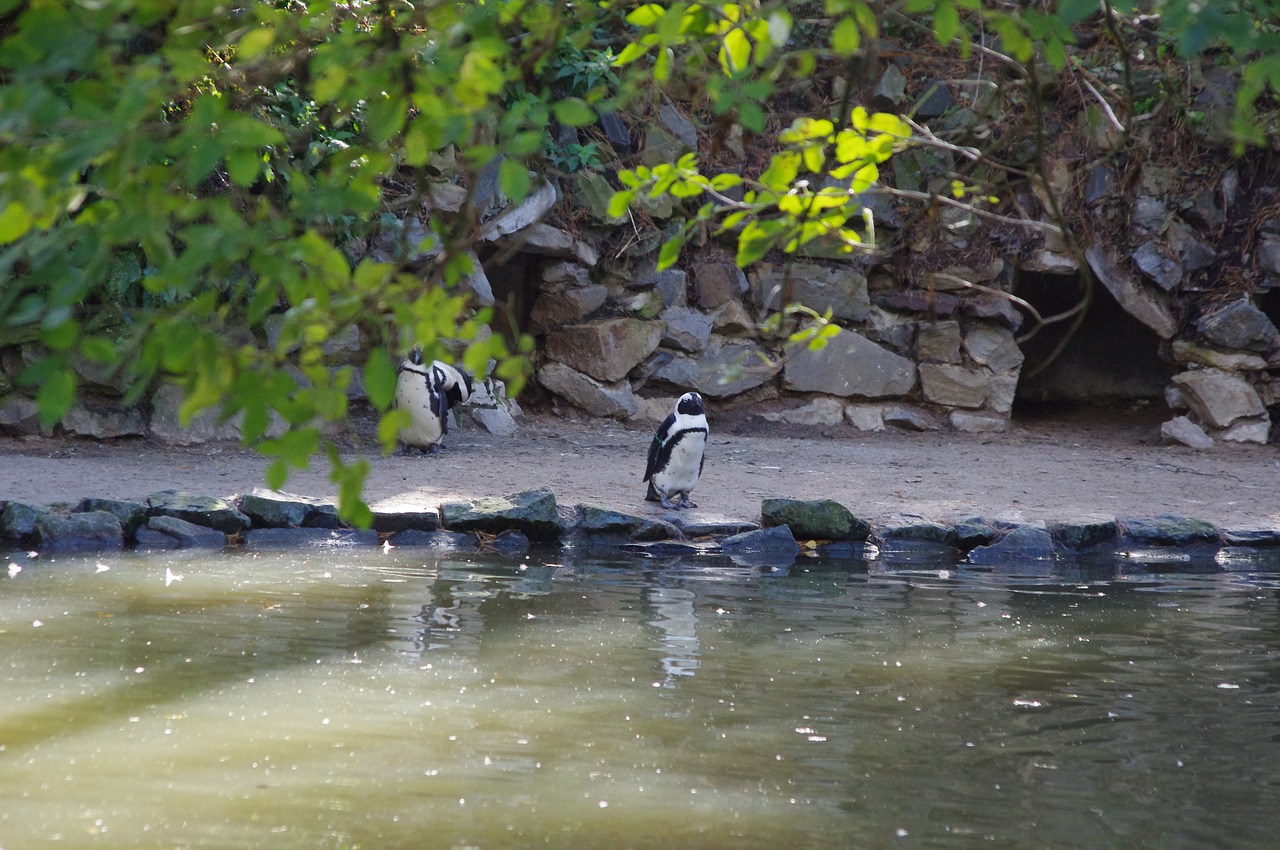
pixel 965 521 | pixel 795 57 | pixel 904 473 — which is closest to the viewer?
pixel 795 57

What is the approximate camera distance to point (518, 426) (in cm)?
1126

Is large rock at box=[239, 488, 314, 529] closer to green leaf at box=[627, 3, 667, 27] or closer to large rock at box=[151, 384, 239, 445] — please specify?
large rock at box=[151, 384, 239, 445]

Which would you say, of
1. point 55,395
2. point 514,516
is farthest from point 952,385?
point 55,395

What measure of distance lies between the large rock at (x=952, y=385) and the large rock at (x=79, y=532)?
7915 mm

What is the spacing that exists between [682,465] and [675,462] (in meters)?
0.05

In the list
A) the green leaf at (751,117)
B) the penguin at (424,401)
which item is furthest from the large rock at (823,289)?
the green leaf at (751,117)

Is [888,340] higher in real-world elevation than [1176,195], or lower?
lower

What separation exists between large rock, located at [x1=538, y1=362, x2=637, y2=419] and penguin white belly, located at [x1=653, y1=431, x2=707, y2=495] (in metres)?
4.08

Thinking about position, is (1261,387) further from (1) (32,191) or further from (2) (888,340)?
(1) (32,191)

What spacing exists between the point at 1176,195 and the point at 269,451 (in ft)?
39.5

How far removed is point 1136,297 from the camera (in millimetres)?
11930

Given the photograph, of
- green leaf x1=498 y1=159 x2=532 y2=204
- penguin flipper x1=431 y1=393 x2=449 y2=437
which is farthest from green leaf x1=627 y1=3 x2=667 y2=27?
penguin flipper x1=431 y1=393 x2=449 y2=437

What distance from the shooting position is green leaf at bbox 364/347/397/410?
5.17 feet

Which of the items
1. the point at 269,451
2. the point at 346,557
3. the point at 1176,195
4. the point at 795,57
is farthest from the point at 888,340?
the point at 269,451
